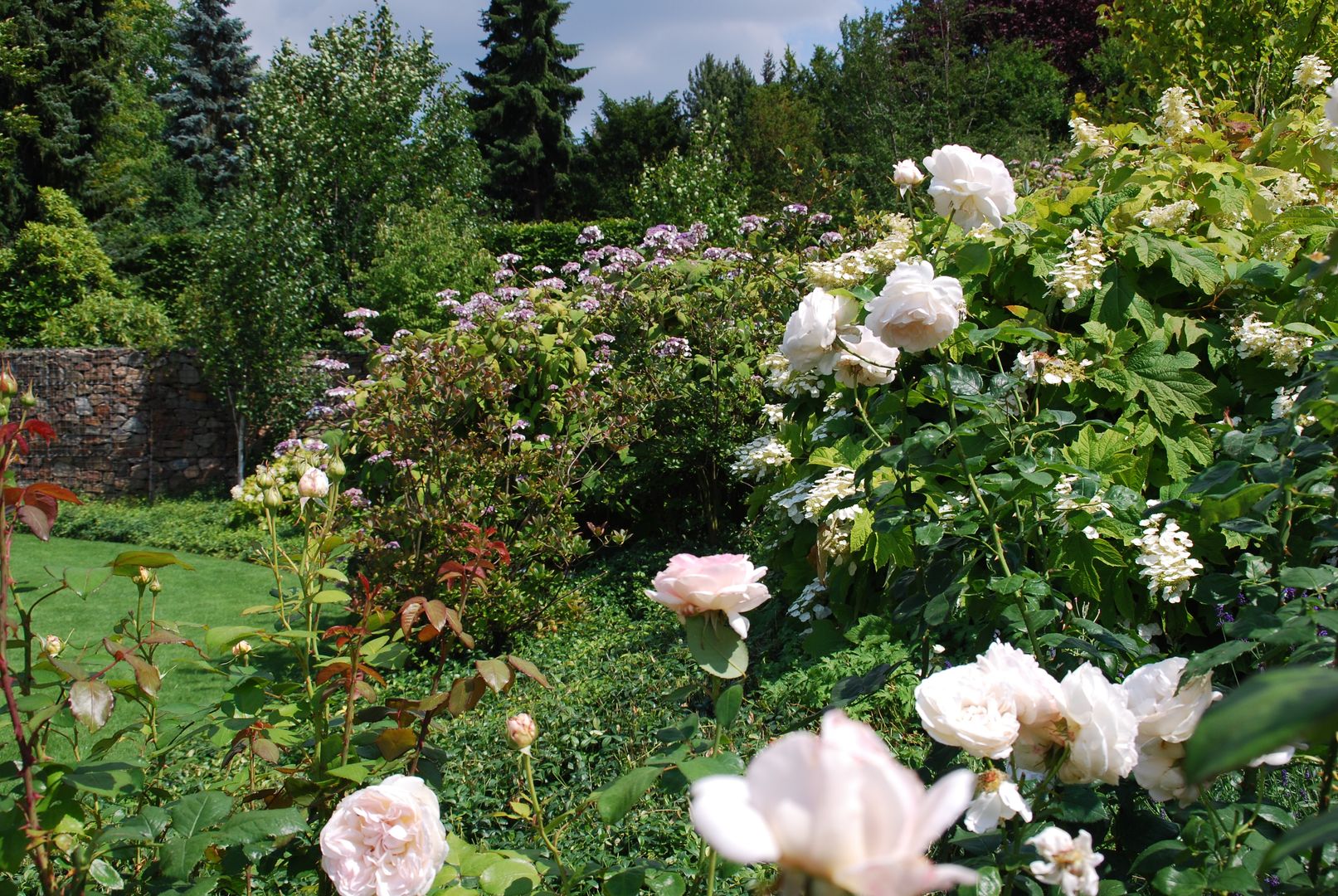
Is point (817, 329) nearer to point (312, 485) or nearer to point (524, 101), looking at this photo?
point (312, 485)

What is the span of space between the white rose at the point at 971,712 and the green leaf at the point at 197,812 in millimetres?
942

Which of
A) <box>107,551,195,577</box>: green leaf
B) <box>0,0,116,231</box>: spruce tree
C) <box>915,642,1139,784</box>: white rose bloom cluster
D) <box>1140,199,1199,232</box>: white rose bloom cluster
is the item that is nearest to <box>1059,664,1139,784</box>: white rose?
<box>915,642,1139,784</box>: white rose bloom cluster

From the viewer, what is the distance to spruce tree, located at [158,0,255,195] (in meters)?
23.4

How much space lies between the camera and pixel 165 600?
5613 millimetres

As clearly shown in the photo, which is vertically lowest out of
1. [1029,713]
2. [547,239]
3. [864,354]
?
[1029,713]

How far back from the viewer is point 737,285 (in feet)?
16.9

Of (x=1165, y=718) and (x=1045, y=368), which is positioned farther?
(x=1045, y=368)

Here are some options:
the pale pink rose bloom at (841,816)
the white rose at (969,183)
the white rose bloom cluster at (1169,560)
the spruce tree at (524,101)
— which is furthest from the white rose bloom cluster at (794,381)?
the spruce tree at (524,101)

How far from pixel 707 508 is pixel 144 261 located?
15.0 meters

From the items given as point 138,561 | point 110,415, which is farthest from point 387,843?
point 110,415

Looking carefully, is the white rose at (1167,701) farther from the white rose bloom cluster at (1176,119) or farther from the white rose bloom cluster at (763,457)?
the white rose bloom cluster at (1176,119)

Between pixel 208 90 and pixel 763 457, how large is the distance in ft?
86.4

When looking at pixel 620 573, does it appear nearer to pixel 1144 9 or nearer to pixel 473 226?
pixel 1144 9

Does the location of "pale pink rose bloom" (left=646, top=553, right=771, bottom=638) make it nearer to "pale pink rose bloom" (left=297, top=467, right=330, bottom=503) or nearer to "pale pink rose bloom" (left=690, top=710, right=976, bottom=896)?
"pale pink rose bloom" (left=690, top=710, right=976, bottom=896)
